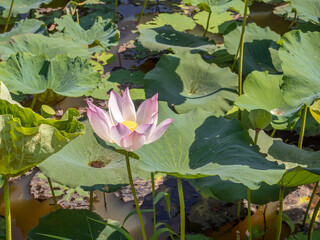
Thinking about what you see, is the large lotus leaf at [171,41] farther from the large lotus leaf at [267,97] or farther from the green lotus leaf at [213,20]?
the large lotus leaf at [267,97]

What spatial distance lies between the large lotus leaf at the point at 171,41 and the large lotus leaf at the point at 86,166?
1181 millimetres

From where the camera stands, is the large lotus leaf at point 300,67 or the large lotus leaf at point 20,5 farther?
the large lotus leaf at point 20,5

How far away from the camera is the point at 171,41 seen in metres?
3.12

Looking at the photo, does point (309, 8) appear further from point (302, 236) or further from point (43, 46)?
point (43, 46)

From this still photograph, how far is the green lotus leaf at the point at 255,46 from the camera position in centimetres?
288

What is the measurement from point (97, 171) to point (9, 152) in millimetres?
509

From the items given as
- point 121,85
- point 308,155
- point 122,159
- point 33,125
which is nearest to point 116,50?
point 121,85

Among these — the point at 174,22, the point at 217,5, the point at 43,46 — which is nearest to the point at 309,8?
the point at 217,5

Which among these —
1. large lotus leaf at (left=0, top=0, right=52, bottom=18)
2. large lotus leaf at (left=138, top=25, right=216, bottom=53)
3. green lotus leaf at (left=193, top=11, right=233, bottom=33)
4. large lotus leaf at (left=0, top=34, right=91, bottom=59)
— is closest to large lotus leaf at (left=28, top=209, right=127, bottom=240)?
large lotus leaf at (left=0, top=34, right=91, bottom=59)

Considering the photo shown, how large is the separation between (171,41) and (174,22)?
0.73m

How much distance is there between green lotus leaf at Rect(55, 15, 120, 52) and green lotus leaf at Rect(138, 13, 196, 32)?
0.56 meters

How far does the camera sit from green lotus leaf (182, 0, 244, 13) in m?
2.89

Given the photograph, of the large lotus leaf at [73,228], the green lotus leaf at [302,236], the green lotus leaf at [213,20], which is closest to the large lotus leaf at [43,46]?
the large lotus leaf at [73,228]

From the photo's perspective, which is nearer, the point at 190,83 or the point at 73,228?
the point at 73,228
